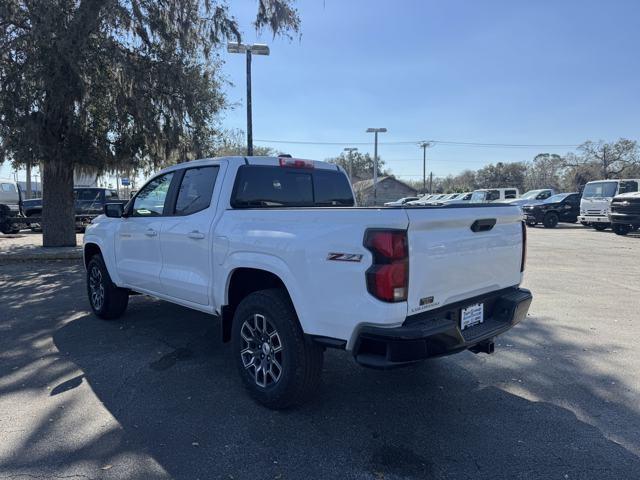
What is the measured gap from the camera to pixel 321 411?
3615 millimetres

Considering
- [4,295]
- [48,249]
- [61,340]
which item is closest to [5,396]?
[61,340]

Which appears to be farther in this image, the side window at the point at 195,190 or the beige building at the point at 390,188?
the beige building at the point at 390,188

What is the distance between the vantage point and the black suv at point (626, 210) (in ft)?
54.4

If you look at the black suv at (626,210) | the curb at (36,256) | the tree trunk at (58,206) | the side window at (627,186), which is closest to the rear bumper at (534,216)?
the side window at (627,186)

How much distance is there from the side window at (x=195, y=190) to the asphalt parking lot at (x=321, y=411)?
1.53 metres

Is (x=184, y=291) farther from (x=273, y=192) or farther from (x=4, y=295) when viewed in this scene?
(x=4, y=295)

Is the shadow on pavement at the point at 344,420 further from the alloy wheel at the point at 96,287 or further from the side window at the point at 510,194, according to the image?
the side window at the point at 510,194

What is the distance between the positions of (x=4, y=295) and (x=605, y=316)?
9186 mm

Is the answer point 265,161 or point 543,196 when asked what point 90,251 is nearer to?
point 265,161

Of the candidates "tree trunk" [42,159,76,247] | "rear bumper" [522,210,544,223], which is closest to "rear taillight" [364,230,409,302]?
"tree trunk" [42,159,76,247]

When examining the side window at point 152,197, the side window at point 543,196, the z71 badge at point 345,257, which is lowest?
the z71 badge at point 345,257

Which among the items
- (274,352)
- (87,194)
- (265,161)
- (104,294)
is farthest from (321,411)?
(87,194)

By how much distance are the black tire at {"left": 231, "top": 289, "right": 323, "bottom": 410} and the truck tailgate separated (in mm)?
888

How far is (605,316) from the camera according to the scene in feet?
20.7
